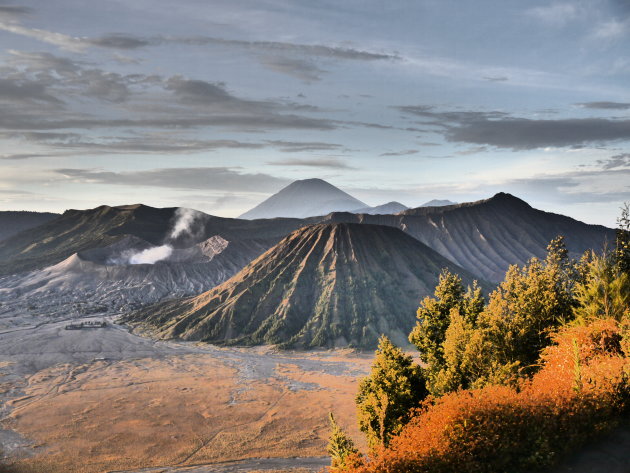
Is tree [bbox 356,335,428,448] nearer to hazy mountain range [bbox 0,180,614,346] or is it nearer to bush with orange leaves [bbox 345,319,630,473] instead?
bush with orange leaves [bbox 345,319,630,473]

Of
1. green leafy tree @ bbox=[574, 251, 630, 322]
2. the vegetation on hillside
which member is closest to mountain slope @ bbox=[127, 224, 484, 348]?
the vegetation on hillside

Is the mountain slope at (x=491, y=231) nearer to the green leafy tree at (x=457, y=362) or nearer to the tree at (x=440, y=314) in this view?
the tree at (x=440, y=314)

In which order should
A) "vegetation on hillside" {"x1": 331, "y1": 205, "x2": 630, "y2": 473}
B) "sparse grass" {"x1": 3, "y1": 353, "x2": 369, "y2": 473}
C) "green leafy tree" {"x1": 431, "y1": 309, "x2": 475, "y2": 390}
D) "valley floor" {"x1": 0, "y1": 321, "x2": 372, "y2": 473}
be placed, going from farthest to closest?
"sparse grass" {"x1": 3, "y1": 353, "x2": 369, "y2": 473} < "valley floor" {"x1": 0, "y1": 321, "x2": 372, "y2": 473} < "green leafy tree" {"x1": 431, "y1": 309, "x2": 475, "y2": 390} < "vegetation on hillside" {"x1": 331, "y1": 205, "x2": 630, "y2": 473}

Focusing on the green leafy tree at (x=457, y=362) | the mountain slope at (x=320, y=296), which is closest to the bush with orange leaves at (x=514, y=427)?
the green leafy tree at (x=457, y=362)

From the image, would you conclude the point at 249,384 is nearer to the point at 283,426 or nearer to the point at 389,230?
the point at 283,426

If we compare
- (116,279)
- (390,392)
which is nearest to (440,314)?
(390,392)

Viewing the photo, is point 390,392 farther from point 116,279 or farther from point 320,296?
point 116,279

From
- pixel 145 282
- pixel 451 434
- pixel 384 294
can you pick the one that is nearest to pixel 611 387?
pixel 451 434
